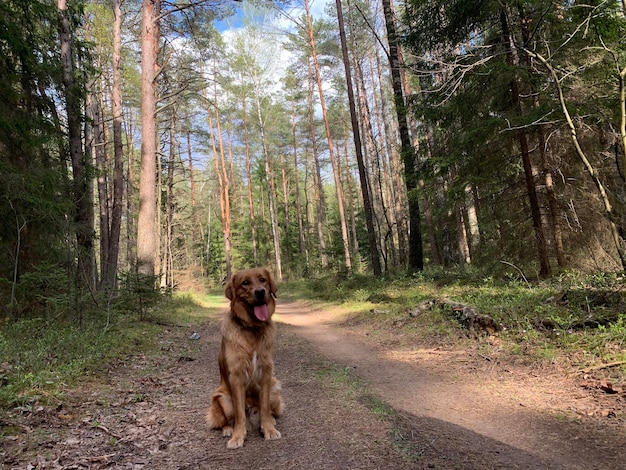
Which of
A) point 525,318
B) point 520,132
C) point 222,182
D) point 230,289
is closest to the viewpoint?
point 230,289

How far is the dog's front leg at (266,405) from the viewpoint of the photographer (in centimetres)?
297

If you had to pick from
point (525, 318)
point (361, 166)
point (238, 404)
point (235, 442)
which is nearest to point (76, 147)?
point (361, 166)

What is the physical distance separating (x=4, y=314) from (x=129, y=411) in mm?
4736

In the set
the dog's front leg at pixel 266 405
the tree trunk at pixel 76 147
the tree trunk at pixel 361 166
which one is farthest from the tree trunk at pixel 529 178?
the tree trunk at pixel 76 147

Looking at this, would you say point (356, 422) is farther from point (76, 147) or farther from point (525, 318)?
point (76, 147)

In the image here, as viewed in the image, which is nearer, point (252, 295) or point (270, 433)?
point (270, 433)

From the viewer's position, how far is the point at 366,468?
2.42 meters

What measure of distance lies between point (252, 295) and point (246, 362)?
53 cm

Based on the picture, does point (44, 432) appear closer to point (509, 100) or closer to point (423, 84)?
point (509, 100)

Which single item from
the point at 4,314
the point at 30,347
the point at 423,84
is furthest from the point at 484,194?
the point at 4,314

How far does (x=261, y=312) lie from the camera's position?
3.04 metres

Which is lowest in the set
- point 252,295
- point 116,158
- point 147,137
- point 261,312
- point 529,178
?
point 261,312

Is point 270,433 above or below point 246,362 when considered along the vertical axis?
below

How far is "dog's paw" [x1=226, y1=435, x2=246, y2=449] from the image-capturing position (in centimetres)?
281
